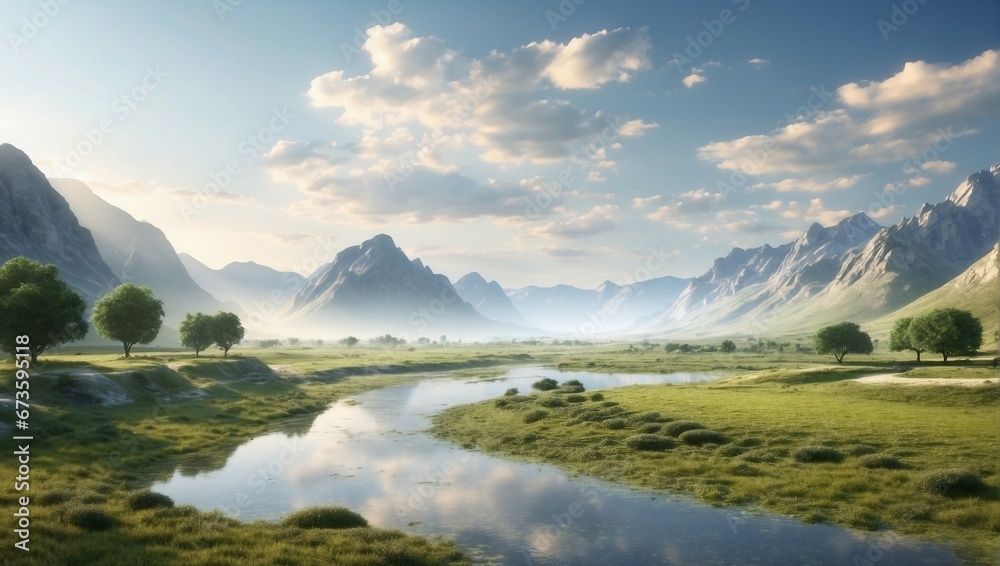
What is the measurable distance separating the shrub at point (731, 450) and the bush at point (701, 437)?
7.83 ft

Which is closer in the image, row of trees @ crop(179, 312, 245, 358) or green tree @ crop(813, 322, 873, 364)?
row of trees @ crop(179, 312, 245, 358)

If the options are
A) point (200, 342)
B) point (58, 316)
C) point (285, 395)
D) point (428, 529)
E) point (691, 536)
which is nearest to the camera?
point (691, 536)

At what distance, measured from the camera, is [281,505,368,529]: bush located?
2867 cm

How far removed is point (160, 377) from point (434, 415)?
42.9 m

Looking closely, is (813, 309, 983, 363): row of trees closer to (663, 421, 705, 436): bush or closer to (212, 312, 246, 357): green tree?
(663, 421, 705, 436): bush

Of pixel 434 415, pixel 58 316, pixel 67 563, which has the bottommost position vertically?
pixel 434 415

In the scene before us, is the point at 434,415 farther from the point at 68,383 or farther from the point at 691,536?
the point at 691,536

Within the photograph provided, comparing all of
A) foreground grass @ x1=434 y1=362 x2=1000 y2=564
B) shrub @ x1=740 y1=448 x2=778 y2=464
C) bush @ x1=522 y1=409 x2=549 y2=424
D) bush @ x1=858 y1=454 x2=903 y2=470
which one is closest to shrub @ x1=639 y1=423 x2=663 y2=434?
foreground grass @ x1=434 y1=362 x2=1000 y2=564

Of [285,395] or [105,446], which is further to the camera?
[285,395]

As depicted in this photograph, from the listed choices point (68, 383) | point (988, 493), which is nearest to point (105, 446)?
Result: point (68, 383)

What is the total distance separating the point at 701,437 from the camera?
47.2 m

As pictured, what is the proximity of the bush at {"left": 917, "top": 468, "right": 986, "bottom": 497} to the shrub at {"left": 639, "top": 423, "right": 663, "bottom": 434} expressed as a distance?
923 inches

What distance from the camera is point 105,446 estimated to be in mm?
45312

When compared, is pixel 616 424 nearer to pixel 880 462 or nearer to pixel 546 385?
pixel 880 462
